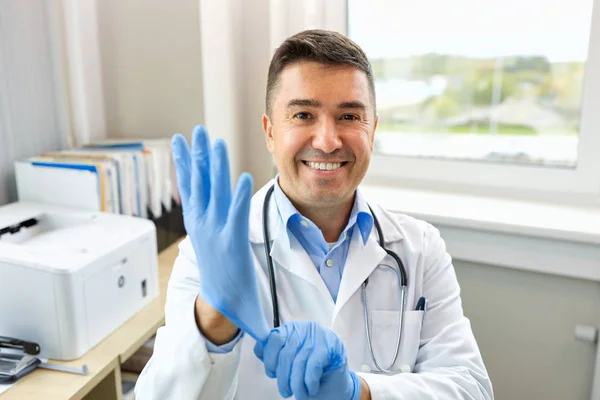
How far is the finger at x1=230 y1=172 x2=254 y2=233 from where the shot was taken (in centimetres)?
72

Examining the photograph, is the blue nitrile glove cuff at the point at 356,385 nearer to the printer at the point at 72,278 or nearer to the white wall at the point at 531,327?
the printer at the point at 72,278

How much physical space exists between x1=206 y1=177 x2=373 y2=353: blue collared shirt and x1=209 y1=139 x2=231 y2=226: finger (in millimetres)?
353

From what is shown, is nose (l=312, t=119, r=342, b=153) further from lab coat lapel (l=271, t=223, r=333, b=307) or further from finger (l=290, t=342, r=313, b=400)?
finger (l=290, t=342, r=313, b=400)

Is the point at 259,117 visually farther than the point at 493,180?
Yes

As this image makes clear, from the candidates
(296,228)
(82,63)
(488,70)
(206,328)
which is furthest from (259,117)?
(206,328)

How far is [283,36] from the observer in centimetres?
208

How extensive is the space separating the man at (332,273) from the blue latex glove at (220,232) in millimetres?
80

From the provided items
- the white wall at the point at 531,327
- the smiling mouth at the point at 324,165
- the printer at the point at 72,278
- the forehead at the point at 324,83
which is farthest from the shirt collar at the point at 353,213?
the white wall at the point at 531,327

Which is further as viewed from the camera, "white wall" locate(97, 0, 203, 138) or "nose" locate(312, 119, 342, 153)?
"white wall" locate(97, 0, 203, 138)

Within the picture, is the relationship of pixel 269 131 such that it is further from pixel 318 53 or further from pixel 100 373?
pixel 100 373

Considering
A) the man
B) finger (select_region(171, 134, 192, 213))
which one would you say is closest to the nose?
the man

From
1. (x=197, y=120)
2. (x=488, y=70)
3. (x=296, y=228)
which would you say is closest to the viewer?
(x=296, y=228)

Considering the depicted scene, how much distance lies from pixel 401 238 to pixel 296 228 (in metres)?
0.26

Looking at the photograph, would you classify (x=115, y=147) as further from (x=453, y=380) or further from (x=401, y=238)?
(x=453, y=380)
